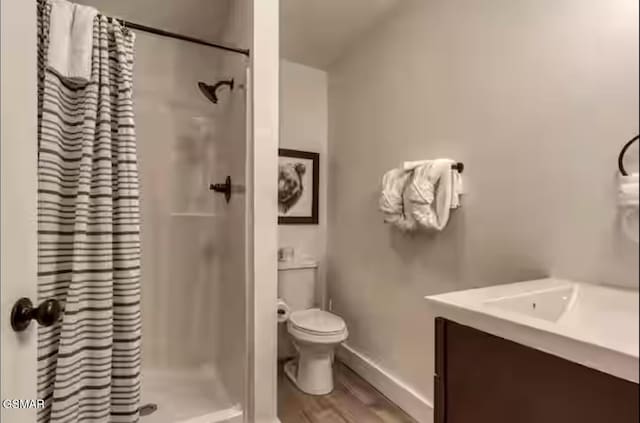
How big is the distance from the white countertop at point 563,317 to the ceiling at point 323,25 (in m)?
1.18

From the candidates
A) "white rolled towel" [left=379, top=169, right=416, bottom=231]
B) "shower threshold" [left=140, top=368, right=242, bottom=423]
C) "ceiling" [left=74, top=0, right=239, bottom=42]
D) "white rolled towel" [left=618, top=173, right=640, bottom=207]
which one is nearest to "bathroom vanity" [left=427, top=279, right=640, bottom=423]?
"white rolled towel" [left=618, top=173, right=640, bottom=207]

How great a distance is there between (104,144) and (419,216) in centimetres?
125

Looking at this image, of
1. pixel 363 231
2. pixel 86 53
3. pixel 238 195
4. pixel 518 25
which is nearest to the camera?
pixel 518 25

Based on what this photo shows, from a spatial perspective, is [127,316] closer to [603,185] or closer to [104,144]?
[104,144]

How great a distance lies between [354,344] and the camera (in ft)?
5.88

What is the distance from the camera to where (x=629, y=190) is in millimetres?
461

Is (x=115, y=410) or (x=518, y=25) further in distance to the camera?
(x=115, y=410)

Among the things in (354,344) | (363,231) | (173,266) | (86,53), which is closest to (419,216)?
(363,231)

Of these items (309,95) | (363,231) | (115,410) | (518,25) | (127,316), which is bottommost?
(115,410)

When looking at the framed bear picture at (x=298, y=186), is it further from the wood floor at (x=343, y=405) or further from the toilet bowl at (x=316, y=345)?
the wood floor at (x=343, y=405)

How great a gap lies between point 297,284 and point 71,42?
1.69m

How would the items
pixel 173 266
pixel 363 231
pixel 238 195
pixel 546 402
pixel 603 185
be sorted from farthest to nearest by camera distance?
pixel 173 266 < pixel 238 195 < pixel 363 231 < pixel 546 402 < pixel 603 185

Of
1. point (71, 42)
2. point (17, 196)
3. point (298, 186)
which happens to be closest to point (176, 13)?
point (71, 42)

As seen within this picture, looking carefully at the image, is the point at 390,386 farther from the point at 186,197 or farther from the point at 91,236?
the point at 186,197
